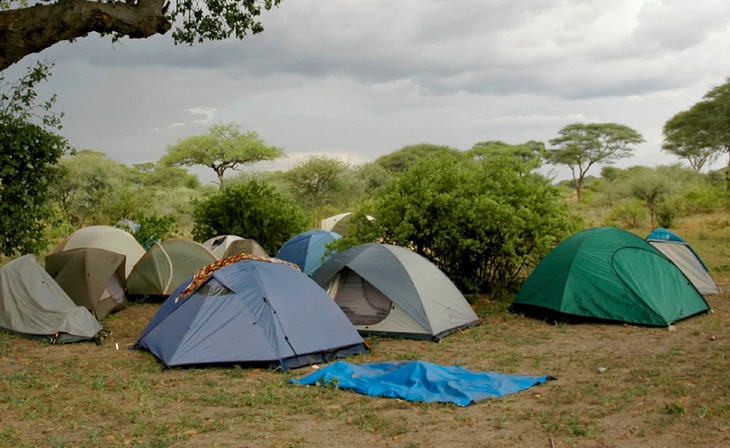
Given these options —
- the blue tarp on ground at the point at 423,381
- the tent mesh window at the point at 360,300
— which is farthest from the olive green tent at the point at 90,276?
the blue tarp on ground at the point at 423,381

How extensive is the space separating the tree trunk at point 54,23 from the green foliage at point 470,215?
18.6 ft

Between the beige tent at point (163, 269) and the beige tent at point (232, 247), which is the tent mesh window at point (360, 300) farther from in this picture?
the beige tent at point (232, 247)

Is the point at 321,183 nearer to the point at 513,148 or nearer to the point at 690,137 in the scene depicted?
the point at 513,148

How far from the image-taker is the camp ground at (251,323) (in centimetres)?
770

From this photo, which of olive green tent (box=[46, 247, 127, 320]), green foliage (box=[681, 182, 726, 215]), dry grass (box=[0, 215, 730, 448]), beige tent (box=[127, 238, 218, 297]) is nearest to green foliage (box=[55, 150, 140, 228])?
beige tent (box=[127, 238, 218, 297])

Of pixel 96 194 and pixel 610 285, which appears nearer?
pixel 610 285

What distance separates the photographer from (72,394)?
6.73 metres

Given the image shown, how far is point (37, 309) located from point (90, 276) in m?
1.67

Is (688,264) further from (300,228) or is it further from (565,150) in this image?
(565,150)

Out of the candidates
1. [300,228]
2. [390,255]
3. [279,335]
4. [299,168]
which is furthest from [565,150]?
[279,335]

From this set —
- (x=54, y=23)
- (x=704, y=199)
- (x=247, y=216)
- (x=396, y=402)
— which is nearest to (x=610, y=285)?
(x=396, y=402)

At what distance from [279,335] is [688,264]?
26.9ft

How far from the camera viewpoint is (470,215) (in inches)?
456

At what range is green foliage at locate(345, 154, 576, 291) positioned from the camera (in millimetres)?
11820
